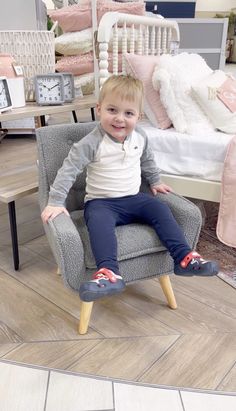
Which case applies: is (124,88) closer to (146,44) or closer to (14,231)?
(14,231)

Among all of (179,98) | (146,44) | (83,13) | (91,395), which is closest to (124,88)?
(179,98)

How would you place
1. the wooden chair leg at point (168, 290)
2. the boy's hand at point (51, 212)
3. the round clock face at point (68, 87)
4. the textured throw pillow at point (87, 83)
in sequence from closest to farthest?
1. the boy's hand at point (51, 212)
2. the wooden chair leg at point (168, 290)
3. the round clock face at point (68, 87)
4. the textured throw pillow at point (87, 83)

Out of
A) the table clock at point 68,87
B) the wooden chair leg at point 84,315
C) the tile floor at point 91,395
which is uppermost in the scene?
the table clock at point 68,87

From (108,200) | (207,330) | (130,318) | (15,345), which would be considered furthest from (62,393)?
(108,200)

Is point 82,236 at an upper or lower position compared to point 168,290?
upper

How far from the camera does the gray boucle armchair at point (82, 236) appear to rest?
1.22 metres

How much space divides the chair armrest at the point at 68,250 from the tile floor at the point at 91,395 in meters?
0.30

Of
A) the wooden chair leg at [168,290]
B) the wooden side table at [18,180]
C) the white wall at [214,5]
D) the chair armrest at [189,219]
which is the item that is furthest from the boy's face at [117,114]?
the white wall at [214,5]

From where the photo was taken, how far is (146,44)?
91.7 inches

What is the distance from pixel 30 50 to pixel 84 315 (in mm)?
1368

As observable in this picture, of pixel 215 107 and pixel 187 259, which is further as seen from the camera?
pixel 215 107

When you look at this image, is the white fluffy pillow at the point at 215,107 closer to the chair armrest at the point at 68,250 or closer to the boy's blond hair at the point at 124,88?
the boy's blond hair at the point at 124,88

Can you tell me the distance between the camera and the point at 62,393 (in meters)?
1.13

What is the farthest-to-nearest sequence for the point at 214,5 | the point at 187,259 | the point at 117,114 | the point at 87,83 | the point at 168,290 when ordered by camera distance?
the point at 214,5 < the point at 87,83 < the point at 168,290 < the point at 117,114 < the point at 187,259
